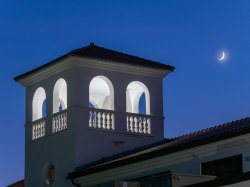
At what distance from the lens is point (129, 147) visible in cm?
3372

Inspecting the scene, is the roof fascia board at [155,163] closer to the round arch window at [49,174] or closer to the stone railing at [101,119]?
the round arch window at [49,174]

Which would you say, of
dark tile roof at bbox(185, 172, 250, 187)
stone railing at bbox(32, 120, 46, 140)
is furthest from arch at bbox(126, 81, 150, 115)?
dark tile roof at bbox(185, 172, 250, 187)

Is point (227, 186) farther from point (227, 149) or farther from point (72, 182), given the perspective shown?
point (72, 182)

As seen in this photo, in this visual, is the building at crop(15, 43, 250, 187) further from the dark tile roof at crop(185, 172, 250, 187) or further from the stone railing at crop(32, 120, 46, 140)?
the dark tile roof at crop(185, 172, 250, 187)

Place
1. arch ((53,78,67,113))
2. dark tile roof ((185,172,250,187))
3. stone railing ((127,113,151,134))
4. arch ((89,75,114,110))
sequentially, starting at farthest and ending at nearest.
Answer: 1. arch ((89,75,114,110))
2. arch ((53,78,67,113))
3. stone railing ((127,113,151,134))
4. dark tile roof ((185,172,250,187))

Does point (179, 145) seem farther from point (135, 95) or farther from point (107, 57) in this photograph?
point (135, 95)

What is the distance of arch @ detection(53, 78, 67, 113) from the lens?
34.4m

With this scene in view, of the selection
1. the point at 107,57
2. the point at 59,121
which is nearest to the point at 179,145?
the point at 107,57

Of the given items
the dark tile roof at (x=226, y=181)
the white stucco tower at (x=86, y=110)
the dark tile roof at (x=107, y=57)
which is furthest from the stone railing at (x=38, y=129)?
the dark tile roof at (x=226, y=181)

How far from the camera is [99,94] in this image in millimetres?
→ 35875

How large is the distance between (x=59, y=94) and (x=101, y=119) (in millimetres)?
2674

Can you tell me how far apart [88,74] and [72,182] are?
422cm

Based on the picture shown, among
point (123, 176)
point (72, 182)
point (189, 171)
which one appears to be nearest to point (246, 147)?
point (189, 171)

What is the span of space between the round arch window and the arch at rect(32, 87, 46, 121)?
8.04 feet
